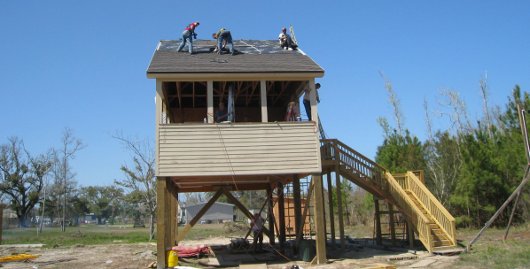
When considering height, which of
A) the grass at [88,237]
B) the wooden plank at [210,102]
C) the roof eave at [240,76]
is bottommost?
the grass at [88,237]

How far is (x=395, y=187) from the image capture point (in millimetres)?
16109

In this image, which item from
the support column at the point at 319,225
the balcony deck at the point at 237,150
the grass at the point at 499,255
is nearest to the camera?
the grass at the point at 499,255

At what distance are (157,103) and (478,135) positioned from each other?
19.5 metres

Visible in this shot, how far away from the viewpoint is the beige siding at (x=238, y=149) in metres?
13.2

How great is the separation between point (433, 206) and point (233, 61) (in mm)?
8681

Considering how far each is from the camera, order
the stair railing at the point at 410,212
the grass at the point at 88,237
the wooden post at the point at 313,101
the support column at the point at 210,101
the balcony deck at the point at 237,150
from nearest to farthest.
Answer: the balcony deck at the point at 237,150 → the support column at the point at 210,101 → the wooden post at the point at 313,101 → the stair railing at the point at 410,212 → the grass at the point at 88,237

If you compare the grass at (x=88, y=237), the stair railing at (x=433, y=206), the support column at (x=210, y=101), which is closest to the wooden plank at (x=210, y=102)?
the support column at (x=210, y=101)

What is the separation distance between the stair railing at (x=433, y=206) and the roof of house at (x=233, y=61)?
19.7 ft

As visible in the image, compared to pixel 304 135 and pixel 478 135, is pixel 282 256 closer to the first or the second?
pixel 304 135

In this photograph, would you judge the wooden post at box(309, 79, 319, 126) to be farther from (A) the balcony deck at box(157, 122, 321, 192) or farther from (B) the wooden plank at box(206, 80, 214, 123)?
(B) the wooden plank at box(206, 80, 214, 123)

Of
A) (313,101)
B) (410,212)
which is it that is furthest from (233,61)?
(410,212)

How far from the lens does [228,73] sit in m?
13.6

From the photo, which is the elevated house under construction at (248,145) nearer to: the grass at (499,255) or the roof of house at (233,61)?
the roof of house at (233,61)

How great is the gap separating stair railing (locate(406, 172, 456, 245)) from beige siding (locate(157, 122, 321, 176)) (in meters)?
4.75
